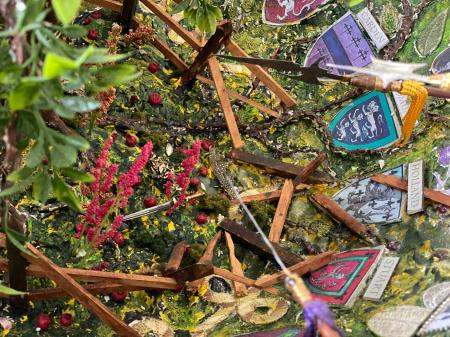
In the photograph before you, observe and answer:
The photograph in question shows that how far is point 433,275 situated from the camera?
271 cm

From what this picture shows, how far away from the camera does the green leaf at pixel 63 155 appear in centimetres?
169

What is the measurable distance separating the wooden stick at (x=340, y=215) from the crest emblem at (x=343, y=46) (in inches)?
37.3

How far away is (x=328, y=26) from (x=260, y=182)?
125 centimetres

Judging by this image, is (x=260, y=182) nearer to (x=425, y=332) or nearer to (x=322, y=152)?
(x=322, y=152)

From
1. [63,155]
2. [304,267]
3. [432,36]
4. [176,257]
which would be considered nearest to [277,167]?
[304,267]

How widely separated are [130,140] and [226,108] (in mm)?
641

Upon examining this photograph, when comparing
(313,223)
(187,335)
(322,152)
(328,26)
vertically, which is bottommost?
(187,335)

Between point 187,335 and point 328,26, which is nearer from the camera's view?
point 187,335

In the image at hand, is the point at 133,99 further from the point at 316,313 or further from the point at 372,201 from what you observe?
the point at 316,313

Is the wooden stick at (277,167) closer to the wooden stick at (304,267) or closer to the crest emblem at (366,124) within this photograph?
the crest emblem at (366,124)

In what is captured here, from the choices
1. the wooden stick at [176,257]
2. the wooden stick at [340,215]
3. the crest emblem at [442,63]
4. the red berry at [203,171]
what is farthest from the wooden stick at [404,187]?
the wooden stick at [176,257]

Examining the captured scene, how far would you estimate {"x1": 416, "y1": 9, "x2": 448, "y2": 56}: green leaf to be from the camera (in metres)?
3.84

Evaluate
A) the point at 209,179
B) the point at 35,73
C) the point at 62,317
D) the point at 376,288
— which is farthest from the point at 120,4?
the point at 35,73

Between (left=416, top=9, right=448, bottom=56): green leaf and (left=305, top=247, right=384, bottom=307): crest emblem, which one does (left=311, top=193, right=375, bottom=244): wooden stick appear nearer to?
(left=305, top=247, right=384, bottom=307): crest emblem
